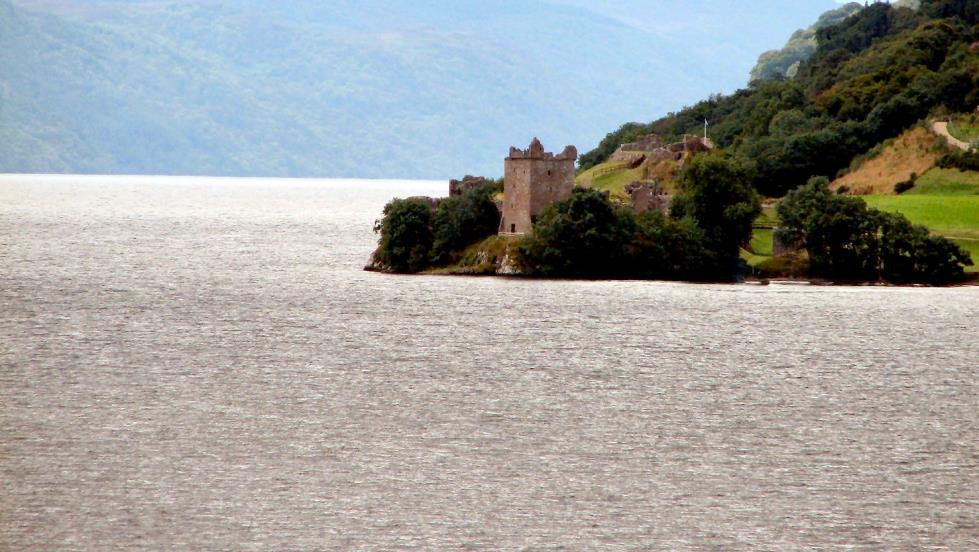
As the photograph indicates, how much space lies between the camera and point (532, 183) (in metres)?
104

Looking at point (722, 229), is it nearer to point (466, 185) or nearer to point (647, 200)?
point (647, 200)

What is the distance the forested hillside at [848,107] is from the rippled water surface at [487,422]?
51.6 metres

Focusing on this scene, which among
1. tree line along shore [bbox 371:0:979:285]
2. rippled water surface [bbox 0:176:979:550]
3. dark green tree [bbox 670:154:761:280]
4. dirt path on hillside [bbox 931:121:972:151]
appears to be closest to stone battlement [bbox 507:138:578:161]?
tree line along shore [bbox 371:0:979:285]

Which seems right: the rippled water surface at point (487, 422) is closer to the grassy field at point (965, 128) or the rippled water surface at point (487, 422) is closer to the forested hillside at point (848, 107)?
the grassy field at point (965, 128)

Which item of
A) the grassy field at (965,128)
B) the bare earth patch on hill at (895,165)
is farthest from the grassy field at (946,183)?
the grassy field at (965,128)

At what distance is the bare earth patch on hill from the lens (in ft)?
421

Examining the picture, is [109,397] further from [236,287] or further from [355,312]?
[236,287]

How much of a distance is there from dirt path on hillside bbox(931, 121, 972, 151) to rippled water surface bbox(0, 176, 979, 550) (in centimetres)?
4521

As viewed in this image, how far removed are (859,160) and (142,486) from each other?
110 metres

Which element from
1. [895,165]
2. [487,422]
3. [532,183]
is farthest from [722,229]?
[487,422]

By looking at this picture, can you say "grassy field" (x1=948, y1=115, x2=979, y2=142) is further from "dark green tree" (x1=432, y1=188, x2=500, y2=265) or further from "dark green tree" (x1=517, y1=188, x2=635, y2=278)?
"dark green tree" (x1=432, y1=188, x2=500, y2=265)

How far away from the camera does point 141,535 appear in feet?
107

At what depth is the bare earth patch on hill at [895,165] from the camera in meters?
128

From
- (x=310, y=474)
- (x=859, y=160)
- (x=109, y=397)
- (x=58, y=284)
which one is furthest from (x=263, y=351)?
(x=859, y=160)
